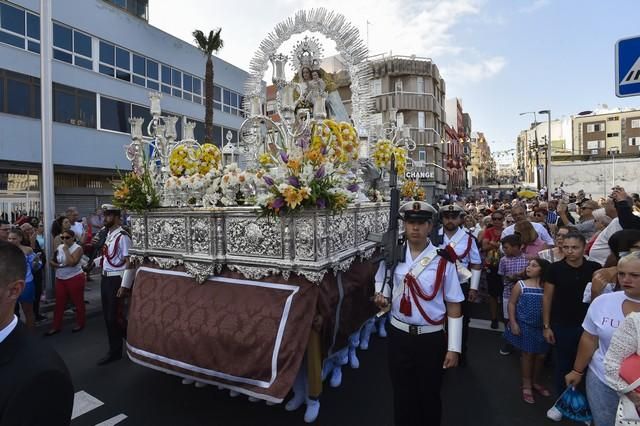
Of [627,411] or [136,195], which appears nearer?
[627,411]

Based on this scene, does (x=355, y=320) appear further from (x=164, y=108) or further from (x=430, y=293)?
(x=164, y=108)

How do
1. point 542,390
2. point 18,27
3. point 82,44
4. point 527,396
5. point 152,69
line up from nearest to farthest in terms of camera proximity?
point 527,396, point 542,390, point 18,27, point 82,44, point 152,69

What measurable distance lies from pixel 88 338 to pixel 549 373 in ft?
22.4

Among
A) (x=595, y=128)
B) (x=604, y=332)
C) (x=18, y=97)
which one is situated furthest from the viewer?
(x=595, y=128)

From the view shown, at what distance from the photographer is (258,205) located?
363 cm

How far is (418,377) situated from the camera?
3033 millimetres

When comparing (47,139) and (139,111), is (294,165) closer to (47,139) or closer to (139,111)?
(47,139)

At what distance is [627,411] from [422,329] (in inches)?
52.1

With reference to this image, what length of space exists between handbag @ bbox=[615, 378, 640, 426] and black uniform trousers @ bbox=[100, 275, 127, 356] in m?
5.36

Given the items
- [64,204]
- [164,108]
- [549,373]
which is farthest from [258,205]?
[164,108]

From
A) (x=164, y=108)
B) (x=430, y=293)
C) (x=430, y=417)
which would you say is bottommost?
(x=430, y=417)

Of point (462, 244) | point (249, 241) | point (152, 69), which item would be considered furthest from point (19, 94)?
point (462, 244)

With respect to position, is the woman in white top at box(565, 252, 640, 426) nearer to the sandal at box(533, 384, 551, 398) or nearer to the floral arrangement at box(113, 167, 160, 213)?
the sandal at box(533, 384, 551, 398)

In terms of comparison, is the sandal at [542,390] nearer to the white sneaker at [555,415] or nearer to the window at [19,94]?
the white sneaker at [555,415]
